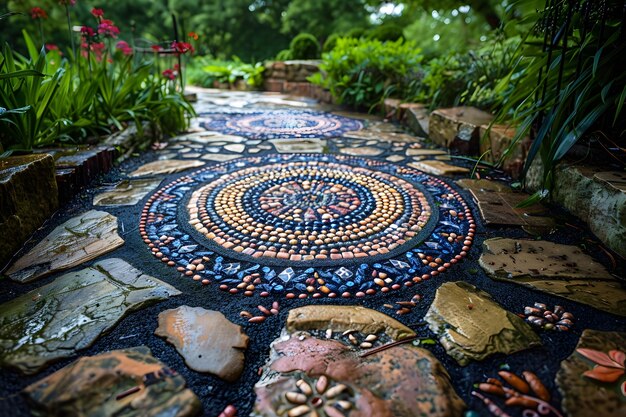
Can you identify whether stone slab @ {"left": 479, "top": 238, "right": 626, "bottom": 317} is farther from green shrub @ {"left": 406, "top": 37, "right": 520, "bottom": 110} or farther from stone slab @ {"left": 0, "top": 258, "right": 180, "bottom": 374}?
green shrub @ {"left": 406, "top": 37, "right": 520, "bottom": 110}

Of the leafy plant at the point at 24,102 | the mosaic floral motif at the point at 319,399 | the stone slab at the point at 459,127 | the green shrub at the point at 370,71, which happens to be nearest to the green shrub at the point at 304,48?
the green shrub at the point at 370,71

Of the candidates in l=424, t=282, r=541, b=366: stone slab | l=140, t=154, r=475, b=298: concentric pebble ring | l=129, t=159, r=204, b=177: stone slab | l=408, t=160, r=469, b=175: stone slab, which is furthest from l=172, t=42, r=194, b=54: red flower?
l=424, t=282, r=541, b=366: stone slab

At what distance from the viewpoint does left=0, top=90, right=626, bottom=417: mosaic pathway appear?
32.3 inches

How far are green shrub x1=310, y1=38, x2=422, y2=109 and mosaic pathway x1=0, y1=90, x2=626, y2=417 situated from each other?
2816 mm

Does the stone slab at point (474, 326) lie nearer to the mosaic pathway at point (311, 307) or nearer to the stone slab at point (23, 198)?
the mosaic pathway at point (311, 307)

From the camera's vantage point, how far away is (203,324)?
1044mm

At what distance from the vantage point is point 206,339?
3.25ft

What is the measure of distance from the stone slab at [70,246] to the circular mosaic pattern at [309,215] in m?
0.35

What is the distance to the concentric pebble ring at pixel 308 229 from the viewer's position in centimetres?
128

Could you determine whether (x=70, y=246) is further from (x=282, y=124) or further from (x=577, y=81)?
(x=282, y=124)

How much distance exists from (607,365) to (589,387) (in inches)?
3.8

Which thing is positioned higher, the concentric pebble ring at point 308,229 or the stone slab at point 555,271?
the stone slab at point 555,271

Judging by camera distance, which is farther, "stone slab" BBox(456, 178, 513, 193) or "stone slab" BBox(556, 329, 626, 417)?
"stone slab" BBox(456, 178, 513, 193)

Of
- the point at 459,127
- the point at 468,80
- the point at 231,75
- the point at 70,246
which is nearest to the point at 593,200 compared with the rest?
the point at 459,127
